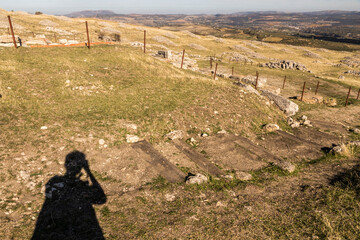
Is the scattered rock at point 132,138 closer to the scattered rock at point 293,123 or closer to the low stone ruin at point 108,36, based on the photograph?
the scattered rock at point 293,123

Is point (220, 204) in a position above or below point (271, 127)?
above

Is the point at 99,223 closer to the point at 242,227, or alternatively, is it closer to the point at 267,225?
the point at 242,227

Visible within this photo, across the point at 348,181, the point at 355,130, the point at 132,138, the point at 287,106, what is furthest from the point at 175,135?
the point at 355,130

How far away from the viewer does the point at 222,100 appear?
61.8 ft

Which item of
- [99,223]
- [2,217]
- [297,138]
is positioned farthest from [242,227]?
[297,138]

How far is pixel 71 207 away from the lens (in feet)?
26.0

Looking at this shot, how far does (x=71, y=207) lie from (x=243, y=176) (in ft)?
26.2

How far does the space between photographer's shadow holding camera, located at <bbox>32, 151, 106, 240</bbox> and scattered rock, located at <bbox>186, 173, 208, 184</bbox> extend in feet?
12.7

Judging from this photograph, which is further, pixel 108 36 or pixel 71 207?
pixel 108 36

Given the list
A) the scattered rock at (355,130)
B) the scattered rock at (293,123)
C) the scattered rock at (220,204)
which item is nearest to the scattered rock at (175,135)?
the scattered rock at (220,204)

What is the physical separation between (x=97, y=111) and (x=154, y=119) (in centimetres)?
417

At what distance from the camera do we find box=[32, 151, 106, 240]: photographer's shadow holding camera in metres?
6.83

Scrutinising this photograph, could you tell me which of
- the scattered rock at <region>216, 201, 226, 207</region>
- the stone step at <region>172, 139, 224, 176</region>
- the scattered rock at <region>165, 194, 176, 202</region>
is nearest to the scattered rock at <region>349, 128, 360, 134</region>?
the stone step at <region>172, 139, 224, 176</region>

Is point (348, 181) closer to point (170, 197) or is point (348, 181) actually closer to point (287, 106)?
point (170, 197)
